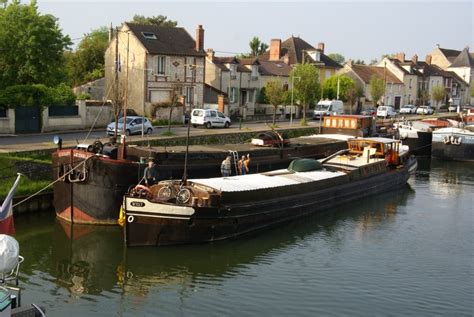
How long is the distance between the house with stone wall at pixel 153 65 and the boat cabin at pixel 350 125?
13.3m

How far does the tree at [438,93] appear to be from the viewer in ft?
303

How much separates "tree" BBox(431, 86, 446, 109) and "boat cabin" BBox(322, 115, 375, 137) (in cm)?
5413

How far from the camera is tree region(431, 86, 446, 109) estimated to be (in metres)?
92.2

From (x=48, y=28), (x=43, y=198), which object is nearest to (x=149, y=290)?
(x=43, y=198)

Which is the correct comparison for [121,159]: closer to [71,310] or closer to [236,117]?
[71,310]

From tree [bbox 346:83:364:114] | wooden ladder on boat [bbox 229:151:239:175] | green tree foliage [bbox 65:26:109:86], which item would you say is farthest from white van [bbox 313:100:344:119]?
wooden ladder on boat [bbox 229:151:239:175]

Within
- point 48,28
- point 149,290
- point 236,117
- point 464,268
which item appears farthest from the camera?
point 236,117

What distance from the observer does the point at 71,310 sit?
1586cm

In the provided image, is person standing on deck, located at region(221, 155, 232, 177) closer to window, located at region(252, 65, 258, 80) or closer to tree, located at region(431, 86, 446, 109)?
window, located at region(252, 65, 258, 80)

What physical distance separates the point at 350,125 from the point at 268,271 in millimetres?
23875

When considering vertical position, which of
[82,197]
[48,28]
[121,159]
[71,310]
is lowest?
[71,310]

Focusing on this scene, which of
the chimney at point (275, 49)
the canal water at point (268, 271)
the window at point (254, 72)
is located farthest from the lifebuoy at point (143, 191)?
the chimney at point (275, 49)

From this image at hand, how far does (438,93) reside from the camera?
9225 centimetres

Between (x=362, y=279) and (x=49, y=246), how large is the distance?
11018 millimetres
